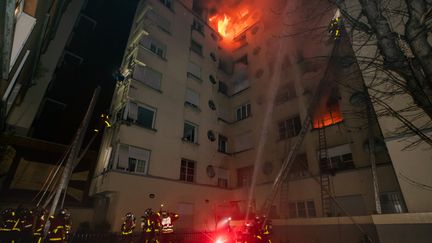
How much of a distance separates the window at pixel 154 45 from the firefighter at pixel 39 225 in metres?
12.4

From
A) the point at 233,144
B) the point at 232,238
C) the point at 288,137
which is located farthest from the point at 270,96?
the point at 232,238

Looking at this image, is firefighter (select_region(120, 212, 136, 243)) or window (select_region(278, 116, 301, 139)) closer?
firefighter (select_region(120, 212, 136, 243))

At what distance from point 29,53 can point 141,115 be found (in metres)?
6.75

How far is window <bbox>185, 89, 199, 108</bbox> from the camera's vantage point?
1862 centimetres

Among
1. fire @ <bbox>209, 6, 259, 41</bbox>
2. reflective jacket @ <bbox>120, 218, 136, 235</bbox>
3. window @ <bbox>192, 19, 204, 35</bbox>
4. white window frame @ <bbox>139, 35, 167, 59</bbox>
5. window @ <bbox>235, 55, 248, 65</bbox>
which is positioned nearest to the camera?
reflective jacket @ <bbox>120, 218, 136, 235</bbox>

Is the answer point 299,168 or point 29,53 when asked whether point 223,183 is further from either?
point 29,53

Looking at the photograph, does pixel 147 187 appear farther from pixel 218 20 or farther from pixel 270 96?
pixel 218 20

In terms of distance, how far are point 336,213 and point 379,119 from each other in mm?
7149

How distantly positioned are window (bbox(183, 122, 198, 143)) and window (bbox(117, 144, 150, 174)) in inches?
156

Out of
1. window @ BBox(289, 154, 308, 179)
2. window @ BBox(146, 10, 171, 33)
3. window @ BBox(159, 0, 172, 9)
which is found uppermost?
window @ BBox(159, 0, 172, 9)

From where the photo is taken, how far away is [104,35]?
18969 millimetres

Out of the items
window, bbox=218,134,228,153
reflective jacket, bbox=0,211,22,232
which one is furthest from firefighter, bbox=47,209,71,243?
window, bbox=218,134,228,153

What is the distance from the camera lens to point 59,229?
8531mm

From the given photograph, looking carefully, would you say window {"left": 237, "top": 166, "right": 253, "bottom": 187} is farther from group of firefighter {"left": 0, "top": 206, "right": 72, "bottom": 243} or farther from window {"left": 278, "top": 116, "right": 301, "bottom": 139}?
group of firefighter {"left": 0, "top": 206, "right": 72, "bottom": 243}
